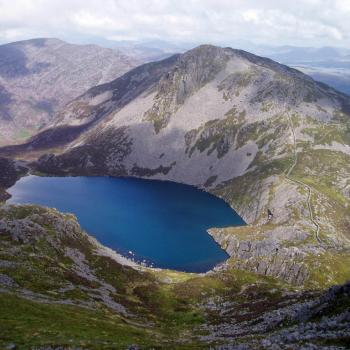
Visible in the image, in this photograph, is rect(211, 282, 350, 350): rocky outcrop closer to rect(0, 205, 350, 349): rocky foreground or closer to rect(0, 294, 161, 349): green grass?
rect(0, 205, 350, 349): rocky foreground

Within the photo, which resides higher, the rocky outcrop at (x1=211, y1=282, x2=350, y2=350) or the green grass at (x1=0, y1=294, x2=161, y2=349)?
the rocky outcrop at (x1=211, y1=282, x2=350, y2=350)

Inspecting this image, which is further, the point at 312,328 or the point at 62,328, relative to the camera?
the point at 62,328

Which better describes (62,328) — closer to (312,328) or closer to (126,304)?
(312,328)

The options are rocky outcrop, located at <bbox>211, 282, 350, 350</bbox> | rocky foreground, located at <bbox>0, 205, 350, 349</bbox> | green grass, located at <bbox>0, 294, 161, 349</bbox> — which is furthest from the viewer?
rocky foreground, located at <bbox>0, 205, 350, 349</bbox>

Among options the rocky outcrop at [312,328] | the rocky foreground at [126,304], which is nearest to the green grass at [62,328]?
the rocky foreground at [126,304]

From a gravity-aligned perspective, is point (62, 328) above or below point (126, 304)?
above

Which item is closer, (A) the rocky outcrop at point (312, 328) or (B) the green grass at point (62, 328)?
(A) the rocky outcrop at point (312, 328)

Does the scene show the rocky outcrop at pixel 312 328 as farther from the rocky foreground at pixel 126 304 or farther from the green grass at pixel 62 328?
the green grass at pixel 62 328

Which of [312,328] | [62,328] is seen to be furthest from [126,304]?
[312,328]

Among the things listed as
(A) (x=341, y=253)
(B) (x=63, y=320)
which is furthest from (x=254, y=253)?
(B) (x=63, y=320)

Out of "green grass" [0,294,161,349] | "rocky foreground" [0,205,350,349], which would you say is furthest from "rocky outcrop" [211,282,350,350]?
"green grass" [0,294,161,349]

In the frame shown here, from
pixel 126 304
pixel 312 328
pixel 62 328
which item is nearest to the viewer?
pixel 312 328

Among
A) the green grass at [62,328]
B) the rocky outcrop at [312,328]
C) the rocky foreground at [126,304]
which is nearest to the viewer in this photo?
the rocky outcrop at [312,328]
